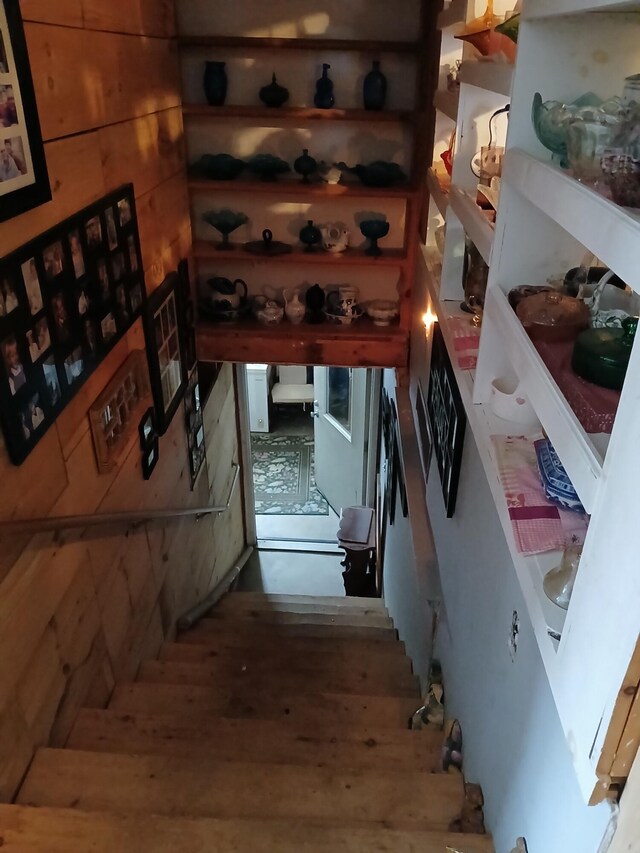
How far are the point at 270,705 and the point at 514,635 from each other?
1.24m

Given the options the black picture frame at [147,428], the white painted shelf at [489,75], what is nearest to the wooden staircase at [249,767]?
the black picture frame at [147,428]

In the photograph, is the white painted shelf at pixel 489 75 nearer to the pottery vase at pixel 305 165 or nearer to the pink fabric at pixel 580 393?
the pink fabric at pixel 580 393

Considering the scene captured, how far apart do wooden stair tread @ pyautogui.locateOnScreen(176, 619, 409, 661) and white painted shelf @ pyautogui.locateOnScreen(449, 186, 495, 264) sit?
1930 millimetres

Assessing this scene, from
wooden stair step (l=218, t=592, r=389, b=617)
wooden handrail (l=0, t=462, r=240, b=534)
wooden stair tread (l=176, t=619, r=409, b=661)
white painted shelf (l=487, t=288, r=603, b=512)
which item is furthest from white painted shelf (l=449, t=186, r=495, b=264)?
wooden stair step (l=218, t=592, r=389, b=617)

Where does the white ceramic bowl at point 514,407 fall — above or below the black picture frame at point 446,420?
above

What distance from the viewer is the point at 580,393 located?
3.58ft

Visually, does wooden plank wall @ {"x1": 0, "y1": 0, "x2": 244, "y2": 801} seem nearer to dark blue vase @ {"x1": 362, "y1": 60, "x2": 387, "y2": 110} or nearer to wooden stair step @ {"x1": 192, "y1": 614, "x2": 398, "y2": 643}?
wooden stair step @ {"x1": 192, "y1": 614, "x2": 398, "y2": 643}

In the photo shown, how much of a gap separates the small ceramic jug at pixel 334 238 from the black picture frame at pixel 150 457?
54.9 inches

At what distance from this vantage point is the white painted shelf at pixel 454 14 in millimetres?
2115

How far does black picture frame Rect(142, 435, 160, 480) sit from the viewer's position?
107 inches

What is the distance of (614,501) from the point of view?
2.62ft

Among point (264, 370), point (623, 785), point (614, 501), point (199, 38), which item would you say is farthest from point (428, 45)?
point (264, 370)

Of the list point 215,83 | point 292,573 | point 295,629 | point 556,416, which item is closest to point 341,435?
point 292,573

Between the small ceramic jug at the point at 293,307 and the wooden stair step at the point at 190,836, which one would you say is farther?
the small ceramic jug at the point at 293,307
